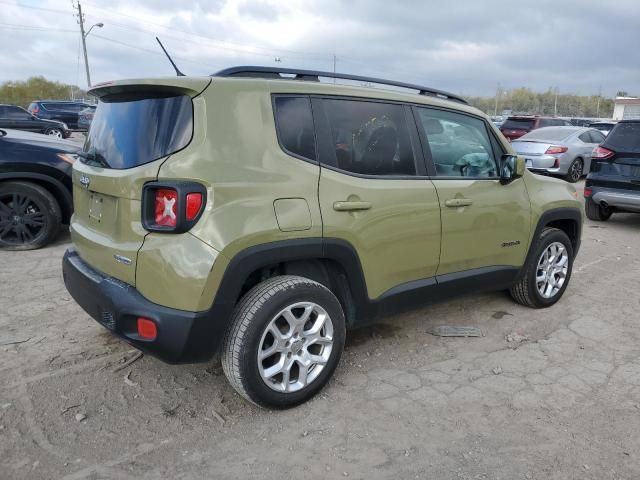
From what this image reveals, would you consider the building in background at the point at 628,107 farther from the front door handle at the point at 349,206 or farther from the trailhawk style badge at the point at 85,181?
the trailhawk style badge at the point at 85,181

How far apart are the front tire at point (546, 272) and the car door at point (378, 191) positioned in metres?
1.28

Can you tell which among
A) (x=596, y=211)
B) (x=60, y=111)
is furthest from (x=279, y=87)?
(x=60, y=111)

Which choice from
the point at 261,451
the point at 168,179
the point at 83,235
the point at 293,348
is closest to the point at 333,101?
the point at 168,179

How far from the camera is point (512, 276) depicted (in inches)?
164

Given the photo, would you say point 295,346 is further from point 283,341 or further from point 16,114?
point 16,114

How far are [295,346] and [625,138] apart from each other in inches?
274

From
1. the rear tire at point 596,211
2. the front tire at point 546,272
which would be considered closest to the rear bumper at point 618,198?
the rear tire at point 596,211

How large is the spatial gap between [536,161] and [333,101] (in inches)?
412

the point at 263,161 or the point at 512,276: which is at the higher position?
the point at 263,161

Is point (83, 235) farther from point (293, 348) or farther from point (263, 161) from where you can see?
point (293, 348)

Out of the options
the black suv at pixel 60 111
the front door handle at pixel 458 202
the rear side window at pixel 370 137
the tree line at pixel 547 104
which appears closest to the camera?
the rear side window at pixel 370 137

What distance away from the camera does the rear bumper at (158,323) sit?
8.26 feet

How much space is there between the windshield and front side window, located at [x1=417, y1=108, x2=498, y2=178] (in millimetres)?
9961

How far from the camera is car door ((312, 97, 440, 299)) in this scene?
2.96 meters
